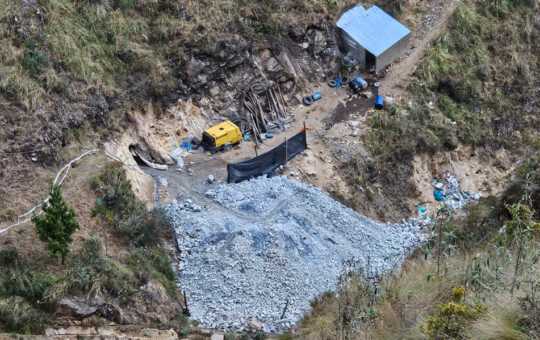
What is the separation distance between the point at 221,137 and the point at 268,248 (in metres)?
7.15

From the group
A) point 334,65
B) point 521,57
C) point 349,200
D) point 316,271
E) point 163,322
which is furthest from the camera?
point 521,57

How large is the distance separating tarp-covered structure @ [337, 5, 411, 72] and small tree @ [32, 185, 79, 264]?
17.6m

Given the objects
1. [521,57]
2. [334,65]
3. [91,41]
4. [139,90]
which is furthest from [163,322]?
[521,57]

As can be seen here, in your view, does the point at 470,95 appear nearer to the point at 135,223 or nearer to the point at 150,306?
the point at 135,223

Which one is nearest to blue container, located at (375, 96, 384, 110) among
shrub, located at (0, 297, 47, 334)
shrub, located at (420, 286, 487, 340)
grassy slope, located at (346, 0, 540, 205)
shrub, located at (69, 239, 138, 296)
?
grassy slope, located at (346, 0, 540, 205)

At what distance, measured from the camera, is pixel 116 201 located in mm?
18078

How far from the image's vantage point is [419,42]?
29.1 m

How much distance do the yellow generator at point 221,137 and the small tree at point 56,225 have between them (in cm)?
933

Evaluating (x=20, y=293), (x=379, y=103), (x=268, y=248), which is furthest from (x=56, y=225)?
(x=379, y=103)

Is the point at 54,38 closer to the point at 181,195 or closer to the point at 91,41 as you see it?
the point at 91,41

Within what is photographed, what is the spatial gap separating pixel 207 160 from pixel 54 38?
748cm

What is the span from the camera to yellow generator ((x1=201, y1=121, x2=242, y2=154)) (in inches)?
920

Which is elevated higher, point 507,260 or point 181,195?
point 507,260

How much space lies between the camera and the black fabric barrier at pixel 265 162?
21.4 m
